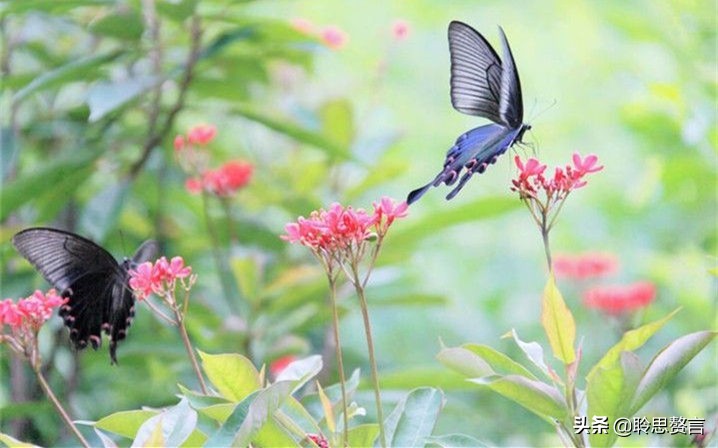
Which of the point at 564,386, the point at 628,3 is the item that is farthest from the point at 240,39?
the point at 628,3

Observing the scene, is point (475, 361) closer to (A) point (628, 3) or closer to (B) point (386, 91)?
(B) point (386, 91)

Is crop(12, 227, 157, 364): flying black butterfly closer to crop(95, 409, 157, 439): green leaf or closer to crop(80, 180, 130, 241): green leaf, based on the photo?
crop(95, 409, 157, 439): green leaf

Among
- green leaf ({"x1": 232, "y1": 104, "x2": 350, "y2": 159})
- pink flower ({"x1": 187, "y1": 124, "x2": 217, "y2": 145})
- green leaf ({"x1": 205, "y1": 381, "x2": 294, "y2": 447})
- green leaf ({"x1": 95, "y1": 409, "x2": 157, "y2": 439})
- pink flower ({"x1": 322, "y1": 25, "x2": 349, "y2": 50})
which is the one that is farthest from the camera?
pink flower ({"x1": 322, "y1": 25, "x2": 349, "y2": 50})

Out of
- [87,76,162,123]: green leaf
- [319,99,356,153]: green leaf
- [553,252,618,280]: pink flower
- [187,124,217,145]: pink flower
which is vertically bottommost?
[553,252,618,280]: pink flower

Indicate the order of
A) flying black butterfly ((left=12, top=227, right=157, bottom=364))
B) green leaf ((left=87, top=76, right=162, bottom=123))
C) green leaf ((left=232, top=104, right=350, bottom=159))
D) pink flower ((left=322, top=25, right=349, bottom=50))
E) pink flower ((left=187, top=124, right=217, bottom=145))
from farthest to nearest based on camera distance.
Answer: pink flower ((left=322, top=25, right=349, bottom=50))
green leaf ((left=232, top=104, right=350, bottom=159))
green leaf ((left=87, top=76, right=162, bottom=123))
pink flower ((left=187, top=124, right=217, bottom=145))
flying black butterfly ((left=12, top=227, right=157, bottom=364))

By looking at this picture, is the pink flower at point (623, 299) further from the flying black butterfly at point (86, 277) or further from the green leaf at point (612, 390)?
the green leaf at point (612, 390)

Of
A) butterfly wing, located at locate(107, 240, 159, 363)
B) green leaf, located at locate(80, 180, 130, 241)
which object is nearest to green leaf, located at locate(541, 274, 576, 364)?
butterfly wing, located at locate(107, 240, 159, 363)
